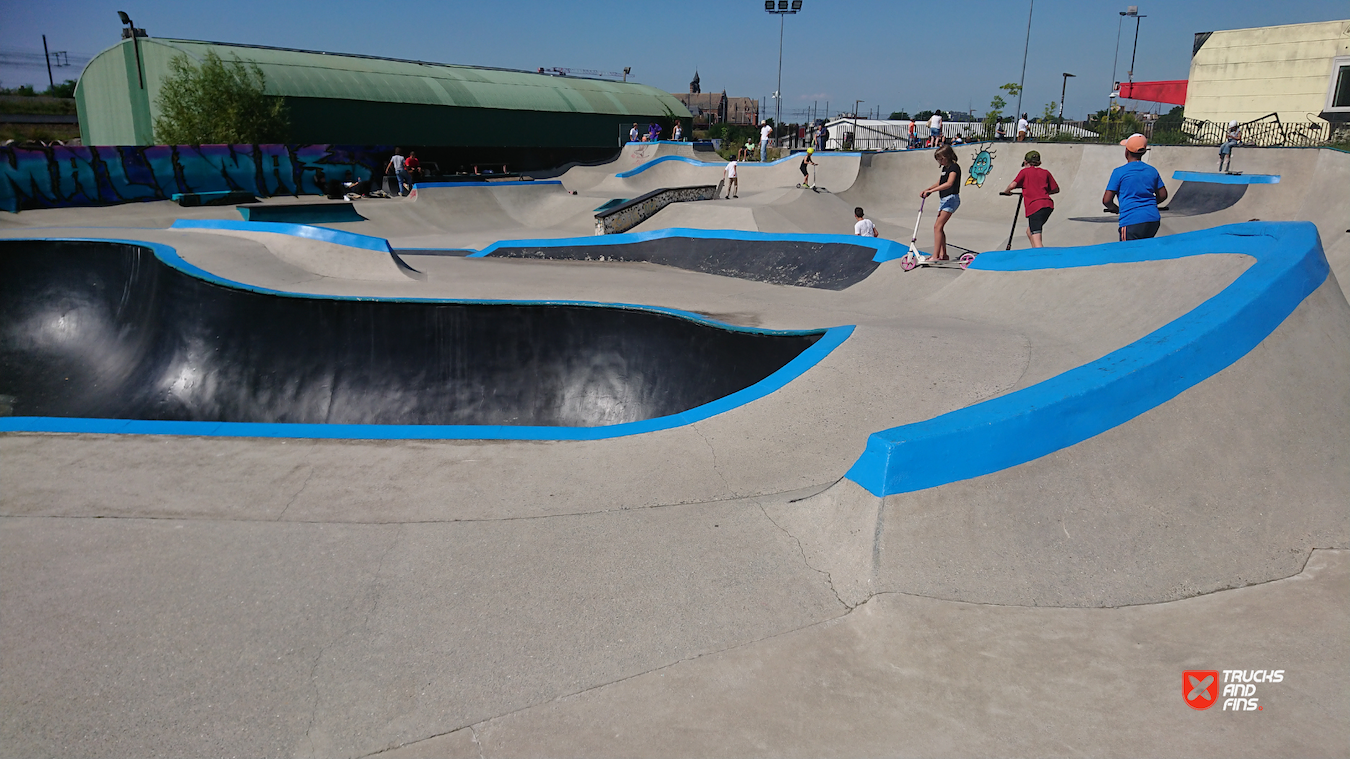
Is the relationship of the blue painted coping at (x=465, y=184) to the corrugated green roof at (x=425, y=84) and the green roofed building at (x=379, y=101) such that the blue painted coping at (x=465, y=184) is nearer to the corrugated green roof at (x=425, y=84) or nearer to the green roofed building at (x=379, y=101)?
the green roofed building at (x=379, y=101)

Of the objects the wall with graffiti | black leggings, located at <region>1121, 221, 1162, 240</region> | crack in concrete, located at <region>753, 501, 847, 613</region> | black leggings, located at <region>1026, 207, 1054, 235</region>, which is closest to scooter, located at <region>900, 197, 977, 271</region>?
black leggings, located at <region>1026, 207, 1054, 235</region>

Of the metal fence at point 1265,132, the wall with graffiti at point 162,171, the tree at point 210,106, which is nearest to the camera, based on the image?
the wall with graffiti at point 162,171

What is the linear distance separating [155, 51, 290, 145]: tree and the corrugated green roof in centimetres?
119

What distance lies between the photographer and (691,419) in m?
5.65

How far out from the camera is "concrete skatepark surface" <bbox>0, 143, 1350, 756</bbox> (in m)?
2.57

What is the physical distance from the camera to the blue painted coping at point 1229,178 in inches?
574

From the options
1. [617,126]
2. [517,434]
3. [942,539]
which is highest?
[617,126]

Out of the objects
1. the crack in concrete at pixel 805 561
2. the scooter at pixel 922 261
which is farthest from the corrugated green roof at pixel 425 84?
the crack in concrete at pixel 805 561

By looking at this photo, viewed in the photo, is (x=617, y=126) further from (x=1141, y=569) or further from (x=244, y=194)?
(x=1141, y=569)

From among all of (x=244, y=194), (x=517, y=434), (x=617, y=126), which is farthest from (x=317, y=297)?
(x=617, y=126)

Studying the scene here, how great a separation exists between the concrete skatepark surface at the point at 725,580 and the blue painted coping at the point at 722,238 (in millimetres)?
5134

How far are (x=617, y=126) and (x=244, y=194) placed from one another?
29927mm

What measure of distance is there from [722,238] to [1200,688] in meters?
11.5

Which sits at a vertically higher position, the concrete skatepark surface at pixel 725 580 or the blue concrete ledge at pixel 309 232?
the blue concrete ledge at pixel 309 232
